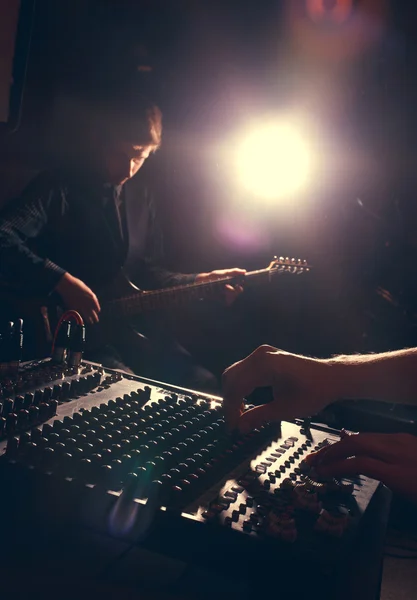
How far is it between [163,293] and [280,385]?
189cm

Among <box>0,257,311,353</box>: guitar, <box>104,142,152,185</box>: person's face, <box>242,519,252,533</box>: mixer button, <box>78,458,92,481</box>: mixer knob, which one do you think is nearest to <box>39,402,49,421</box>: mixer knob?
<box>78,458,92,481</box>: mixer knob

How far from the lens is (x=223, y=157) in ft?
13.2

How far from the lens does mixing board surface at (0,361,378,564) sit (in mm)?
796

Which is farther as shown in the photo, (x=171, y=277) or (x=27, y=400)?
(x=171, y=277)

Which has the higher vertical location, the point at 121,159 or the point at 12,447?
the point at 121,159

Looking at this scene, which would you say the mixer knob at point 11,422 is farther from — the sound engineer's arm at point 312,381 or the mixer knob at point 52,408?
the sound engineer's arm at point 312,381

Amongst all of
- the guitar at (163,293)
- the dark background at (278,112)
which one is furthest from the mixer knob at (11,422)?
the dark background at (278,112)

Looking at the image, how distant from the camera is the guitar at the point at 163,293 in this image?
9.29 feet

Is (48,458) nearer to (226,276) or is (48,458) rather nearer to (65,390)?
(65,390)

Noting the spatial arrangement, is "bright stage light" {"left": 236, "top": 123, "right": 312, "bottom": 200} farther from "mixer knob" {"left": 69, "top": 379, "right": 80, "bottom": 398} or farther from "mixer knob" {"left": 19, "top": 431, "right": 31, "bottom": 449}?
"mixer knob" {"left": 19, "top": 431, "right": 31, "bottom": 449}

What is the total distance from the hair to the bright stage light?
2.45 feet

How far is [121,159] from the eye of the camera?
10.0 feet

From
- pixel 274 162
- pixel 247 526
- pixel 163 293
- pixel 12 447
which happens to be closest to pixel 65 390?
pixel 12 447

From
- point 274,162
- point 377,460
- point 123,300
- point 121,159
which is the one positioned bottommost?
point 123,300
